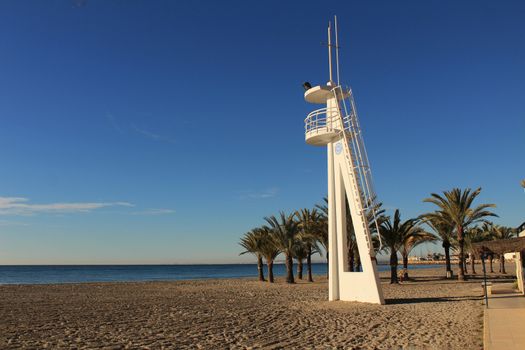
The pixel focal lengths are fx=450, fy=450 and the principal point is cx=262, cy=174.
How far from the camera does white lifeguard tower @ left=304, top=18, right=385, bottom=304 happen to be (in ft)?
56.3

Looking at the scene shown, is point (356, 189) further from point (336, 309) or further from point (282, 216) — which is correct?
point (282, 216)

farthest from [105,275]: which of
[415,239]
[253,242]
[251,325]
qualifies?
[251,325]

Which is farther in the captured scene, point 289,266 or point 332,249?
point 289,266

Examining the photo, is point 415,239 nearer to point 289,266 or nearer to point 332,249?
point 289,266

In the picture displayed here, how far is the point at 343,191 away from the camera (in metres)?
18.9

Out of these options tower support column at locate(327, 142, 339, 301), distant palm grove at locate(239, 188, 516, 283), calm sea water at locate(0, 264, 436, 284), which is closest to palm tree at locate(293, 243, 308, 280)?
distant palm grove at locate(239, 188, 516, 283)

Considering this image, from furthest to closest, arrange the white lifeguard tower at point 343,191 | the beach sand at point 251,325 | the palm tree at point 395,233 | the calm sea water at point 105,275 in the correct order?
the calm sea water at point 105,275 < the palm tree at point 395,233 < the white lifeguard tower at point 343,191 < the beach sand at point 251,325

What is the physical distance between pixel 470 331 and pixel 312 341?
4.11 meters

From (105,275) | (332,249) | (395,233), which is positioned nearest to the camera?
(332,249)

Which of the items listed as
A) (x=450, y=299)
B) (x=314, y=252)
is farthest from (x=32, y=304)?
(x=314, y=252)

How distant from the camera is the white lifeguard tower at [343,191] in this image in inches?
676

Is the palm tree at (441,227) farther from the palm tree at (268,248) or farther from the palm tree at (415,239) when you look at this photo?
the palm tree at (268,248)

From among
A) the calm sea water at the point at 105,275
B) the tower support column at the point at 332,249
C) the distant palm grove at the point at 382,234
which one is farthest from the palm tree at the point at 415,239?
the calm sea water at the point at 105,275

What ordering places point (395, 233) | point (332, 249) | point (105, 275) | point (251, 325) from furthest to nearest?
point (105, 275)
point (395, 233)
point (332, 249)
point (251, 325)
